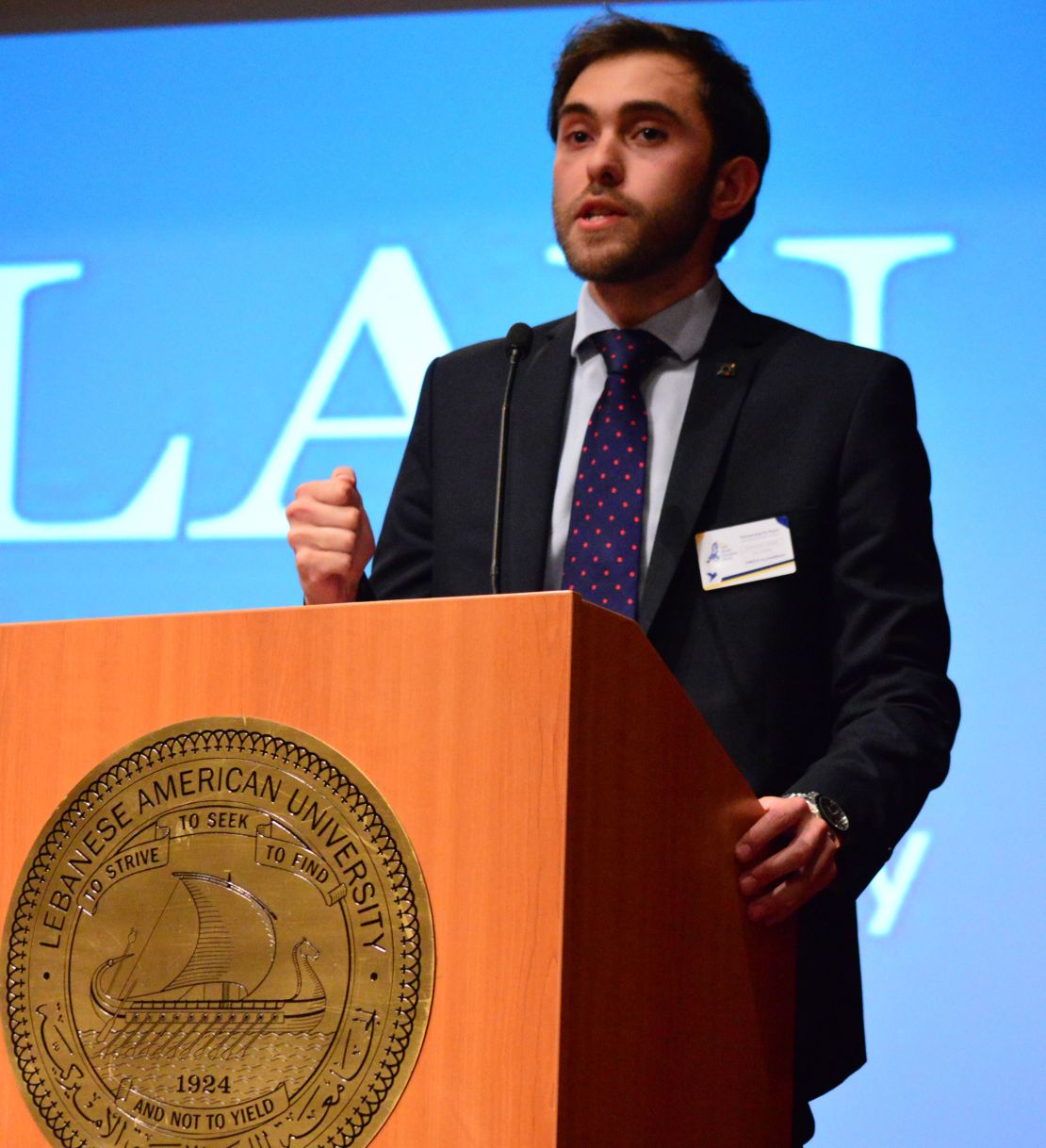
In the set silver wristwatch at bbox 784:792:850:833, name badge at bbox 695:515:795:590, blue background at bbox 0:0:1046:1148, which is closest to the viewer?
silver wristwatch at bbox 784:792:850:833

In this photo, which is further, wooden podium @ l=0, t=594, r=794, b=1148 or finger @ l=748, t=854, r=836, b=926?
finger @ l=748, t=854, r=836, b=926

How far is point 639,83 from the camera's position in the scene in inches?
85.1

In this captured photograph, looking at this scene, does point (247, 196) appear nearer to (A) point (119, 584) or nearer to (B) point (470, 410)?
(A) point (119, 584)

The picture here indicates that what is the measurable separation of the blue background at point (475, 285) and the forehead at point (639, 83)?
81 cm

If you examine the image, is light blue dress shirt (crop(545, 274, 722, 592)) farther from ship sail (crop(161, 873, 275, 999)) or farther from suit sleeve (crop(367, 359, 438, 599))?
ship sail (crop(161, 873, 275, 999))

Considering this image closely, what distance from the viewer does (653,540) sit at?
6.28ft

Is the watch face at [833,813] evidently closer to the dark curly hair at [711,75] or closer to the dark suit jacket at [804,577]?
the dark suit jacket at [804,577]

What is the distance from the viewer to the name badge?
1845mm

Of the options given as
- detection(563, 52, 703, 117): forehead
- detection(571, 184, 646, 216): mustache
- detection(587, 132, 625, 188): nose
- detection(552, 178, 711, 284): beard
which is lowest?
detection(552, 178, 711, 284): beard

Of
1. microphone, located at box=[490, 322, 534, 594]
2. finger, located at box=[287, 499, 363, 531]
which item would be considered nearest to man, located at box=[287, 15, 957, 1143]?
finger, located at box=[287, 499, 363, 531]

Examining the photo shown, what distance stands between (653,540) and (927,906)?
109cm

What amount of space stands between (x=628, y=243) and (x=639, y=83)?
24cm

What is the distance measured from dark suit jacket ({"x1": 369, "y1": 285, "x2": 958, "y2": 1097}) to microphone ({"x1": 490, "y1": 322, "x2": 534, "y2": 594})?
134mm

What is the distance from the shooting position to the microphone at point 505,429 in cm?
172
